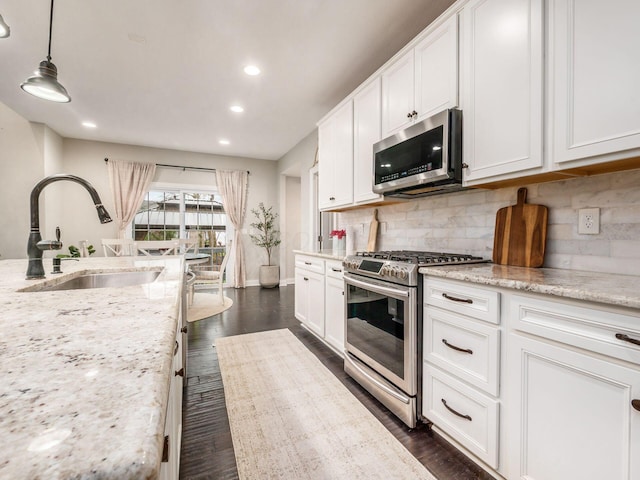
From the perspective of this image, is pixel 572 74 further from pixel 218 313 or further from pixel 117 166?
pixel 117 166

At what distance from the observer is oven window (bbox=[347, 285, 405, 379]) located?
1814 millimetres

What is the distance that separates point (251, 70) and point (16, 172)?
3.67 m

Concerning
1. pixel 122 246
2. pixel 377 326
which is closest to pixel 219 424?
pixel 377 326

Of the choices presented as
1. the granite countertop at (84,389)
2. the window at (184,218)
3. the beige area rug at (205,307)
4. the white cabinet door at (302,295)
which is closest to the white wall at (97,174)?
the window at (184,218)

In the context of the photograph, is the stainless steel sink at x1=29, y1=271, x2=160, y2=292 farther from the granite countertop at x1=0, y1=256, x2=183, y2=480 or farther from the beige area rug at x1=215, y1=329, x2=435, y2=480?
the beige area rug at x1=215, y1=329, x2=435, y2=480

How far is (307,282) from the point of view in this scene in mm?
3264

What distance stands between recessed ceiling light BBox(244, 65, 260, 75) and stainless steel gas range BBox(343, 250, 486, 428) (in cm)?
205

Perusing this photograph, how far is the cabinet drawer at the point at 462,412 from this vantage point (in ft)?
4.44

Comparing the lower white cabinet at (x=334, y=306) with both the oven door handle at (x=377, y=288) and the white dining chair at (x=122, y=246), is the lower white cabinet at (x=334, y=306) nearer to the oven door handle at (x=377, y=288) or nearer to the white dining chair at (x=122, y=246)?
the oven door handle at (x=377, y=288)

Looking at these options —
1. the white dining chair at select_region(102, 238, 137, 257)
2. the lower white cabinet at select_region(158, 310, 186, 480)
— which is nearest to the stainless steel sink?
the lower white cabinet at select_region(158, 310, 186, 480)

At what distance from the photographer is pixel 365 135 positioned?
263cm

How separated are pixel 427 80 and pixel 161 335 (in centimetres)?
214

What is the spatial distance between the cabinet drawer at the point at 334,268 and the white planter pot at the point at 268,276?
127 inches

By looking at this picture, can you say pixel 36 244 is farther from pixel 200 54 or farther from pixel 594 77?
pixel 594 77
